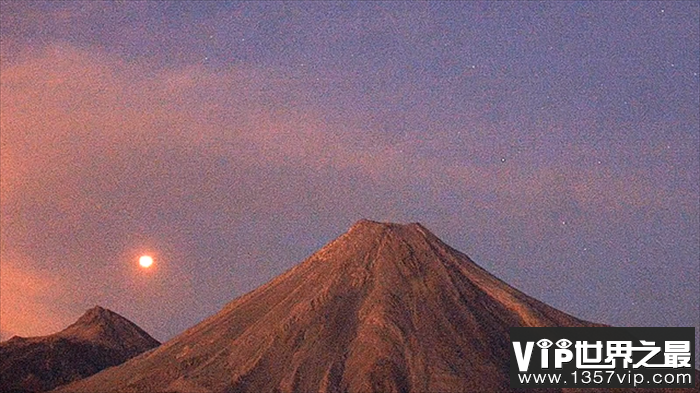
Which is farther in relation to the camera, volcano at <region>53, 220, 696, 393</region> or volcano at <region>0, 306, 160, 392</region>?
volcano at <region>0, 306, 160, 392</region>


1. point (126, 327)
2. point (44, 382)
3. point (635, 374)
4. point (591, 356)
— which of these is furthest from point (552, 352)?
point (126, 327)

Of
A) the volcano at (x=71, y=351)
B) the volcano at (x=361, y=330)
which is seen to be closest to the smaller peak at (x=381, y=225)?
the volcano at (x=361, y=330)

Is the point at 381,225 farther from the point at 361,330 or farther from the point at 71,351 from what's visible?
the point at 71,351

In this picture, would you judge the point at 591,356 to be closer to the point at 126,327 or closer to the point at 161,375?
the point at 161,375

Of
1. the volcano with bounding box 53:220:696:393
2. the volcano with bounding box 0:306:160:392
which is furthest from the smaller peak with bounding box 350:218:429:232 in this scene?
the volcano with bounding box 0:306:160:392

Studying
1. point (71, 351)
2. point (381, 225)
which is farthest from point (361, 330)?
point (71, 351)

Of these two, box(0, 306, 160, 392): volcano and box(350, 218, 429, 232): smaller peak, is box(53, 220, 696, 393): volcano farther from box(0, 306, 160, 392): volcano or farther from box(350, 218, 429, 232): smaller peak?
box(0, 306, 160, 392): volcano
